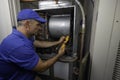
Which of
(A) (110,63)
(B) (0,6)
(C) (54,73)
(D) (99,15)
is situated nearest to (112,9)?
(D) (99,15)

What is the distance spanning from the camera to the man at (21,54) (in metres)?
1.08

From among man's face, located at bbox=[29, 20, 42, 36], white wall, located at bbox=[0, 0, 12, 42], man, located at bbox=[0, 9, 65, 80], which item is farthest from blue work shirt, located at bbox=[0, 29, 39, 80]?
white wall, located at bbox=[0, 0, 12, 42]

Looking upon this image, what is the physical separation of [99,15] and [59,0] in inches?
26.1

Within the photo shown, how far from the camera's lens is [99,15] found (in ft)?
4.05

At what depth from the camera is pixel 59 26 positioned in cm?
148

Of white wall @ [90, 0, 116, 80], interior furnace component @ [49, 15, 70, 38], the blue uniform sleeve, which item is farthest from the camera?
interior furnace component @ [49, 15, 70, 38]

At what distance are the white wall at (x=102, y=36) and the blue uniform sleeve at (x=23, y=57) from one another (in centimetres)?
67

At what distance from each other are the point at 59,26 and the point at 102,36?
506 millimetres

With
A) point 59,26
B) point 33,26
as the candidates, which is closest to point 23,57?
point 33,26

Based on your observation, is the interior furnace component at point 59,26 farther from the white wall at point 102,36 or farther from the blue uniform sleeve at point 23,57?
the blue uniform sleeve at point 23,57

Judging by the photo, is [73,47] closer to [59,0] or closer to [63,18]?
[63,18]

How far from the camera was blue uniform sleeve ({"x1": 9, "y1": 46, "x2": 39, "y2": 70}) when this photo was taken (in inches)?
42.2

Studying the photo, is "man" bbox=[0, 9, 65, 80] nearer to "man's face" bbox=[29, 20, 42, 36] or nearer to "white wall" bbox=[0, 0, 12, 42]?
"man's face" bbox=[29, 20, 42, 36]

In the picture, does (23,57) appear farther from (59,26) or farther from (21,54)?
(59,26)
